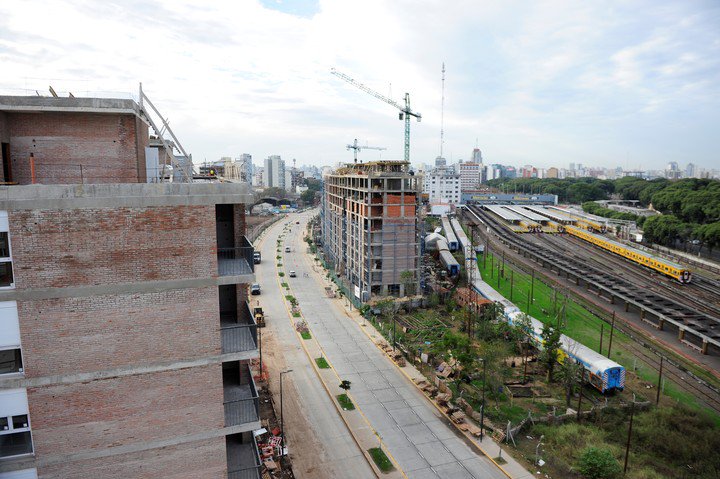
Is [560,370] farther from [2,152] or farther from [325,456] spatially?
[2,152]

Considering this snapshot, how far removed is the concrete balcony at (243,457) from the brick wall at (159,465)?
4.11 ft

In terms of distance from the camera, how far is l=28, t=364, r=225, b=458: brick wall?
10664 millimetres

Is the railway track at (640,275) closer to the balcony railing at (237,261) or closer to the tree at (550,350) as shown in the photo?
the tree at (550,350)

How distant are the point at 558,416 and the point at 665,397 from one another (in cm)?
779

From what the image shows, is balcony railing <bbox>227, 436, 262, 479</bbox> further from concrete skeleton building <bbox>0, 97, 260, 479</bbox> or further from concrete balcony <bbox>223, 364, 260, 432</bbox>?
concrete balcony <bbox>223, 364, 260, 432</bbox>

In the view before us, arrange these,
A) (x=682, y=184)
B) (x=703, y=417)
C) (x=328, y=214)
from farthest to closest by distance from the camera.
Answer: (x=682, y=184), (x=328, y=214), (x=703, y=417)

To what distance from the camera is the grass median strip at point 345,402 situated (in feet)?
85.4

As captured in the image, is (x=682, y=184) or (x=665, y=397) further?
(x=682, y=184)

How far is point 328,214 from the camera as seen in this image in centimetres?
6725

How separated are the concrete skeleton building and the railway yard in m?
25.6

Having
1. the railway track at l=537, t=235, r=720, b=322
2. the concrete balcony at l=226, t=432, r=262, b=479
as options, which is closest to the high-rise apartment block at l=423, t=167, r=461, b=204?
the railway track at l=537, t=235, r=720, b=322

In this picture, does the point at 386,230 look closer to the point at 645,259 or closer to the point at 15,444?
the point at 15,444

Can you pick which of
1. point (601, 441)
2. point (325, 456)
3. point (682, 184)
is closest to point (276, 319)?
point (325, 456)

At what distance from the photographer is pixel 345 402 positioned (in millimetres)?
26500
